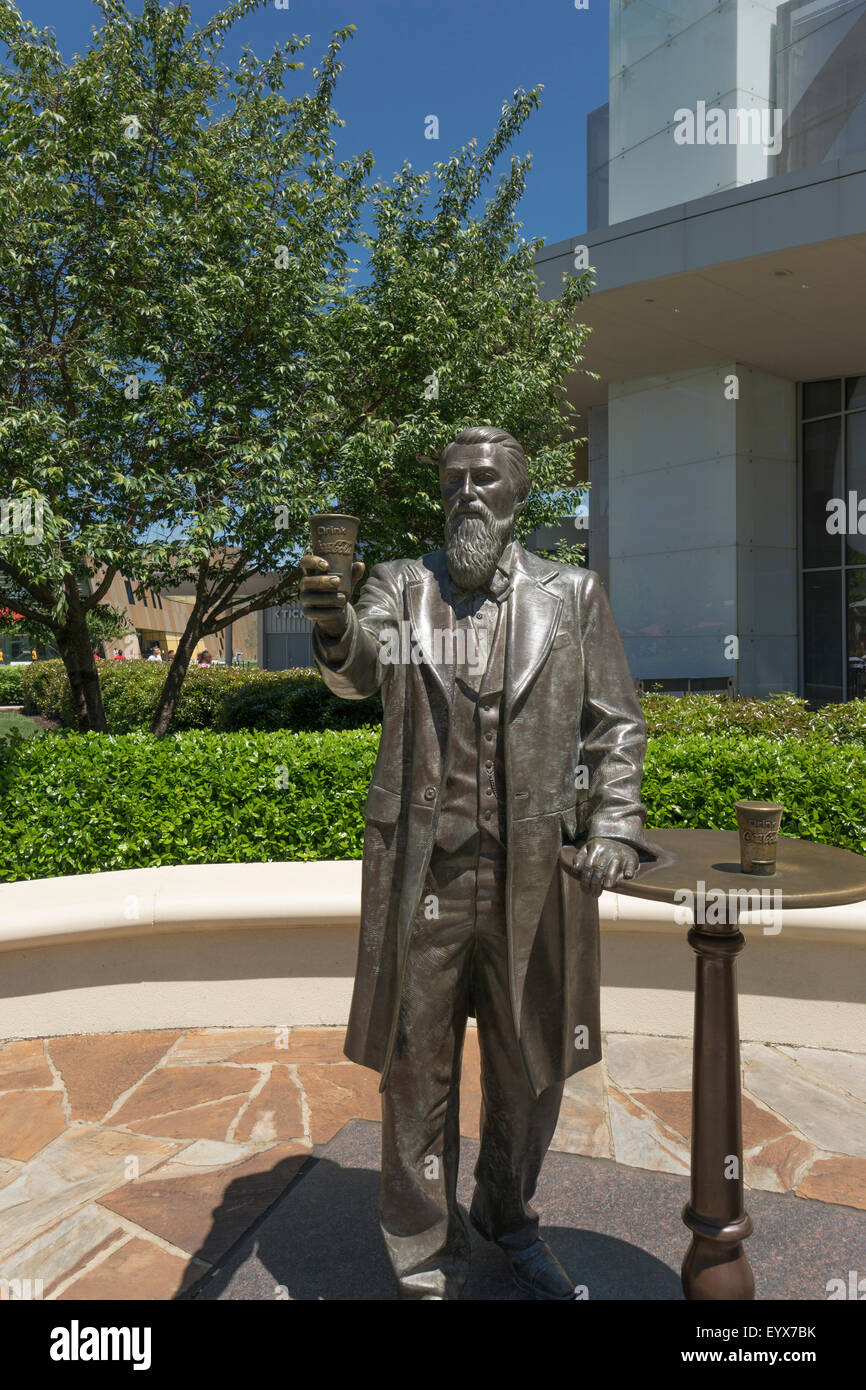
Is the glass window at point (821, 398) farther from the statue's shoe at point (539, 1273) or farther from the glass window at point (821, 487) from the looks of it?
the statue's shoe at point (539, 1273)

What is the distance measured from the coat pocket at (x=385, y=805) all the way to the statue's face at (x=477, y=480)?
2.45 feet

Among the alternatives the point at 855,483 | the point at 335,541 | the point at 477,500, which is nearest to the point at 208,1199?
the point at 335,541

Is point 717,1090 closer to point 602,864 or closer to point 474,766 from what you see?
point 602,864

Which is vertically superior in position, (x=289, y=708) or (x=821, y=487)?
(x=821, y=487)

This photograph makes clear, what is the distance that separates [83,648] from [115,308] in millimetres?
3108

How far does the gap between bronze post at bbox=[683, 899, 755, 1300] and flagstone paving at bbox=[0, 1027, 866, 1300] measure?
40.9 inches

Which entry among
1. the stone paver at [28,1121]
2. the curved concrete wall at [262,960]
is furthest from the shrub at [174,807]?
the stone paver at [28,1121]

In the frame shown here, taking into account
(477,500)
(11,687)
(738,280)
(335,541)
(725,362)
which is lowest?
(11,687)

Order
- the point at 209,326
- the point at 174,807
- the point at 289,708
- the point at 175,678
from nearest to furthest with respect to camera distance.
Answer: the point at 174,807 → the point at 209,326 → the point at 175,678 → the point at 289,708

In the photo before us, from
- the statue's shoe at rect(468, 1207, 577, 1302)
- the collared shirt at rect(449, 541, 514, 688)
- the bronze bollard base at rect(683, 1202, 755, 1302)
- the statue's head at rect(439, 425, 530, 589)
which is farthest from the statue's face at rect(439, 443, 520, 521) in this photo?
the statue's shoe at rect(468, 1207, 577, 1302)

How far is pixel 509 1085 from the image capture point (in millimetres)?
2510

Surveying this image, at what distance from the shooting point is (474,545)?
2.39m

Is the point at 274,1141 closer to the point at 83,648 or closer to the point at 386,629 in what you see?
the point at 386,629

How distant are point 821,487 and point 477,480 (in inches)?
587
